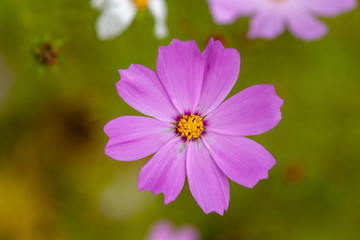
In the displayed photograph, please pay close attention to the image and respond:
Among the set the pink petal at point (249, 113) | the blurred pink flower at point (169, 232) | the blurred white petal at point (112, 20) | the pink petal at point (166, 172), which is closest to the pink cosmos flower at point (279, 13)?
the blurred white petal at point (112, 20)

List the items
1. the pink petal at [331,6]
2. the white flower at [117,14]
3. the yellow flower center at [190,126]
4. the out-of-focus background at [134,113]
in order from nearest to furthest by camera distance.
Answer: the yellow flower center at [190,126]
the white flower at [117,14]
the pink petal at [331,6]
the out-of-focus background at [134,113]

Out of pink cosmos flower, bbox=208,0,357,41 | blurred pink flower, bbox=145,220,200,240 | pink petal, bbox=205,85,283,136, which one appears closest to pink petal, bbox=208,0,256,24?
pink cosmos flower, bbox=208,0,357,41

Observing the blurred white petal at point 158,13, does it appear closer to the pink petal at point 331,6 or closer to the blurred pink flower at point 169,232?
the pink petal at point 331,6

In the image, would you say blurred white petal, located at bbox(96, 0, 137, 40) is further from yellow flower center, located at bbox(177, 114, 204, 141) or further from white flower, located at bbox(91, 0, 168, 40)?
yellow flower center, located at bbox(177, 114, 204, 141)

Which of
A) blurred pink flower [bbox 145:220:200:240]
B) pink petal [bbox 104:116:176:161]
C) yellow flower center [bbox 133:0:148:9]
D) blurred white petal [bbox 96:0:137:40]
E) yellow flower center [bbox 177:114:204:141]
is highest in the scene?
yellow flower center [bbox 133:0:148:9]

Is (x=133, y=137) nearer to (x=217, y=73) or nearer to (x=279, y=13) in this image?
(x=217, y=73)

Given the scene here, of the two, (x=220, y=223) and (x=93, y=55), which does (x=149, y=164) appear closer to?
(x=93, y=55)
